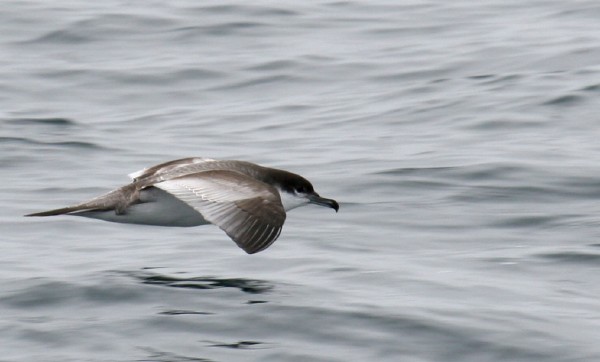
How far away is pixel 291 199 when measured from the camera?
371 inches

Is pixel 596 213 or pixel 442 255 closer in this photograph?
pixel 442 255

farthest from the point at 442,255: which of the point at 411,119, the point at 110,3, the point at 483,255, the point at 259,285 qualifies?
the point at 110,3

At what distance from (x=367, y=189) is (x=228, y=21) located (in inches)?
335

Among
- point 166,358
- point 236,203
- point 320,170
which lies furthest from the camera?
point 320,170

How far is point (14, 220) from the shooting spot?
10.4 metres

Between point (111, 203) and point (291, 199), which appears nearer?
point (111, 203)

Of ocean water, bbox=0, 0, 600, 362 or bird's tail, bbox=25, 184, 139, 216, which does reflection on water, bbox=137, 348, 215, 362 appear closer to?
ocean water, bbox=0, 0, 600, 362

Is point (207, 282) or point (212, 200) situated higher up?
point (212, 200)

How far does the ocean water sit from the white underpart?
1.16 ft

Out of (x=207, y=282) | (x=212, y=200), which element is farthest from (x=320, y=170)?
(x=212, y=200)

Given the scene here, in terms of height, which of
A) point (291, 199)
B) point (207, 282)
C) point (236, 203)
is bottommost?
point (207, 282)

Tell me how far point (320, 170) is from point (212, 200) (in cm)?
424

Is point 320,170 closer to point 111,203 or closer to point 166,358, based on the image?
point 111,203

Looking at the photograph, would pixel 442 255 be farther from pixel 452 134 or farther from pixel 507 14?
pixel 507 14
